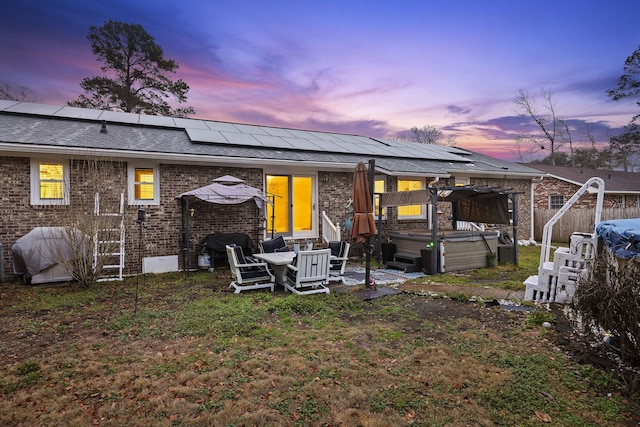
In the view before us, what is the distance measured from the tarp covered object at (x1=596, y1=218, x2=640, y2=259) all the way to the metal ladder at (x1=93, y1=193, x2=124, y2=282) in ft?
30.6

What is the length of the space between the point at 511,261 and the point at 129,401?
1101 cm

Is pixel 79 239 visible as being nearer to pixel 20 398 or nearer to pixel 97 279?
pixel 97 279

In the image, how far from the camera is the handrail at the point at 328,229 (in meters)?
11.0

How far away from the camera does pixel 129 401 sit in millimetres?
3098

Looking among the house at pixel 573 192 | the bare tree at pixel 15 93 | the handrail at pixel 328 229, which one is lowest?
the handrail at pixel 328 229

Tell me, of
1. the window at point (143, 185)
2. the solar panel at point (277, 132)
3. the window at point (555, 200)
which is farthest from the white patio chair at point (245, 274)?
the window at point (555, 200)

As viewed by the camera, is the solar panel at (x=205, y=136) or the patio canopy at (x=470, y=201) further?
the solar panel at (x=205, y=136)

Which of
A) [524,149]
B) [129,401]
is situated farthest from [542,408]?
[524,149]

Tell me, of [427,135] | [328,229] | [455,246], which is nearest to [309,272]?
[328,229]

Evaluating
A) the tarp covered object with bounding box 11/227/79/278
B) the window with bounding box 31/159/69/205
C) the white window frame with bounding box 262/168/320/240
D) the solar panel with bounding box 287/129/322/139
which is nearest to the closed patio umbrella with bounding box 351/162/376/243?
the white window frame with bounding box 262/168/320/240

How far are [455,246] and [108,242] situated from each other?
8.85m

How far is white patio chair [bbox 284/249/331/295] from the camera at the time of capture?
7012mm

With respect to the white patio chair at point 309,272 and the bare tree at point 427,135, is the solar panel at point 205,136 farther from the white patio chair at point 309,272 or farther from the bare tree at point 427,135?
the bare tree at point 427,135

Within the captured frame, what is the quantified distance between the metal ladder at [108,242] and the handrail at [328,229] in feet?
19.0
